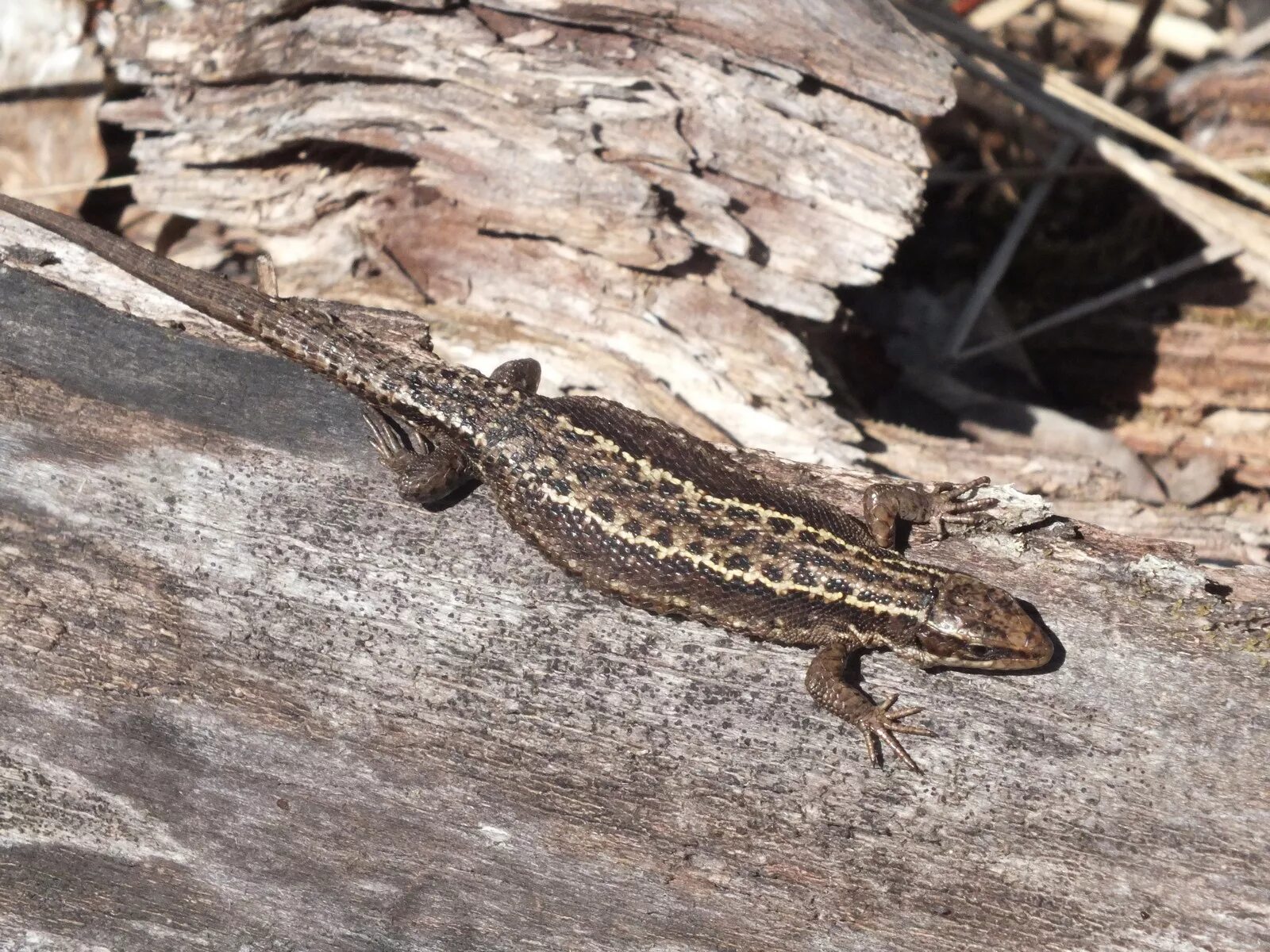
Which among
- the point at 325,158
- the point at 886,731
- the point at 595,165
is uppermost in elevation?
the point at 595,165

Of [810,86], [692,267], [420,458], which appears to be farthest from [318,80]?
[810,86]

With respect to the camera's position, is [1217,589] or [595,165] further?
[595,165]

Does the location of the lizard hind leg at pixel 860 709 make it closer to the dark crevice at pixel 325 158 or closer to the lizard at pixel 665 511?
the lizard at pixel 665 511

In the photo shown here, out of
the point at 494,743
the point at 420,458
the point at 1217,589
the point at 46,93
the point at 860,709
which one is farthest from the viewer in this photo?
the point at 46,93

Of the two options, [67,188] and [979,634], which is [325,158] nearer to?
[67,188]

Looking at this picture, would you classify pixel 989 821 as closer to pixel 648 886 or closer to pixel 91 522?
pixel 648 886

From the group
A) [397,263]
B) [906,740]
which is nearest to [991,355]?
[906,740]
